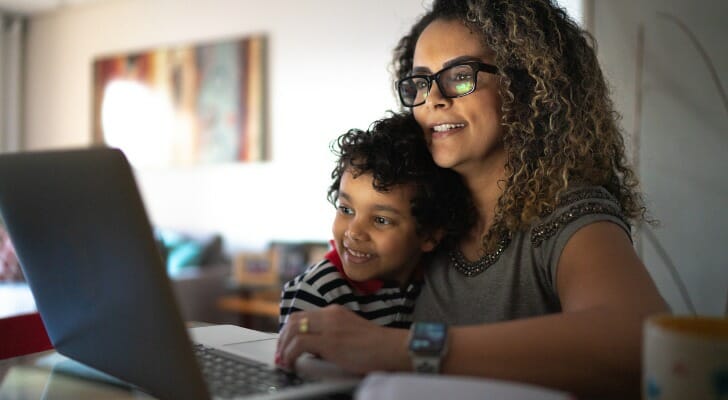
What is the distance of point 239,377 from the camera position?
34.2 inches

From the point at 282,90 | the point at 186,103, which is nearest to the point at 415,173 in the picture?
the point at 282,90

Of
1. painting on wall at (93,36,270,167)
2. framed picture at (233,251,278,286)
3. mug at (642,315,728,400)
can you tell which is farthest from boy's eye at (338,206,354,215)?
painting on wall at (93,36,270,167)

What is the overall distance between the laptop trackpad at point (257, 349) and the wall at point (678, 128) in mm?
1642

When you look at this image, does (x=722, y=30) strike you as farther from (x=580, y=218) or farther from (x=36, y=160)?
(x=36, y=160)

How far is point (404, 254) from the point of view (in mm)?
1381

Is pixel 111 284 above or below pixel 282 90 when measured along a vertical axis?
below

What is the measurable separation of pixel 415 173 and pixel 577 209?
37 centimetres

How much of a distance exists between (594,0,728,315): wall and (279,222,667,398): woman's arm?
159 centimetres

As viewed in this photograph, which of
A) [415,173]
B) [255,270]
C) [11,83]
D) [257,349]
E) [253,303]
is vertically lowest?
[253,303]

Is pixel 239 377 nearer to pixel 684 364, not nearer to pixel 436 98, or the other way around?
pixel 684 364

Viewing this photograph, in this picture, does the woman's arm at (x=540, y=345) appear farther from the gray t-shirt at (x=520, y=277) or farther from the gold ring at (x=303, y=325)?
the gray t-shirt at (x=520, y=277)

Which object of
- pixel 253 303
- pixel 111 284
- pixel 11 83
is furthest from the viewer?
pixel 11 83

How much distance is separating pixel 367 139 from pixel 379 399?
0.93 metres

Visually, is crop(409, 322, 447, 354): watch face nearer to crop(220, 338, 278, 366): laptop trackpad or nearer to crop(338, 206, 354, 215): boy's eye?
crop(220, 338, 278, 366): laptop trackpad
